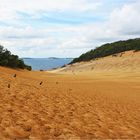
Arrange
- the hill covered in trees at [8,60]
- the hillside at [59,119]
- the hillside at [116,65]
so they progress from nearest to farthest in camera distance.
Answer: the hillside at [59,119] < the hill covered in trees at [8,60] < the hillside at [116,65]

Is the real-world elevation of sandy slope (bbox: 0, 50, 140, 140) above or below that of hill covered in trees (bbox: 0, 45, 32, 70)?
below

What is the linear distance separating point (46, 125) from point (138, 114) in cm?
589

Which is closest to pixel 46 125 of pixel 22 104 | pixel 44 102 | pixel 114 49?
pixel 22 104

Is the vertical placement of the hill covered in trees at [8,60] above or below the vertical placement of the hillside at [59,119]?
above

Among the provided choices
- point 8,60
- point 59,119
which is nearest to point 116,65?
point 8,60

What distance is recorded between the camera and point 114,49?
119438 mm

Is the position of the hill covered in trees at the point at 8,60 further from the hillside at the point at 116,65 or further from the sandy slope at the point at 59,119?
the sandy slope at the point at 59,119

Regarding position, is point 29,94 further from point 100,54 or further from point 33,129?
point 100,54

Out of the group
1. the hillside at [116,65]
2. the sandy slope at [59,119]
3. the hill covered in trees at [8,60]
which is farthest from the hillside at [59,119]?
the hillside at [116,65]

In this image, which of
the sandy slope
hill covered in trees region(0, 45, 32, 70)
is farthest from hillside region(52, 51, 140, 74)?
the sandy slope

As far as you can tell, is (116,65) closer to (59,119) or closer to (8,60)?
(8,60)

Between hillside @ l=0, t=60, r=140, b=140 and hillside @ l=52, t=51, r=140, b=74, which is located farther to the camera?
hillside @ l=52, t=51, r=140, b=74

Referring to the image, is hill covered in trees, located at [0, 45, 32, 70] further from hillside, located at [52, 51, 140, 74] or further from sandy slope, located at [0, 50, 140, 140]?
sandy slope, located at [0, 50, 140, 140]

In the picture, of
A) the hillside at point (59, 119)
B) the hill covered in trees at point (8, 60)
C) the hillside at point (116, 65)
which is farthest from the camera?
the hillside at point (116, 65)
